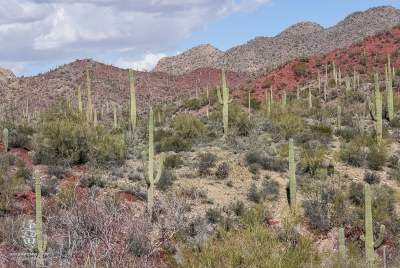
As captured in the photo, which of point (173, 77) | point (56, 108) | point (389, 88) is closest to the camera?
point (56, 108)

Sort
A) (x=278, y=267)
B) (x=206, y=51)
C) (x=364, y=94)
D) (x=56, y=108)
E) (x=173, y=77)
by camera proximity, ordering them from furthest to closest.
Answer: (x=206, y=51)
(x=173, y=77)
(x=364, y=94)
(x=56, y=108)
(x=278, y=267)

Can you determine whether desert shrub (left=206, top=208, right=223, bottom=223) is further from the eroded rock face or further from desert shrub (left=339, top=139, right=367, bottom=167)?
the eroded rock face

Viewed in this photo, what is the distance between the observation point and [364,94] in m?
30.3

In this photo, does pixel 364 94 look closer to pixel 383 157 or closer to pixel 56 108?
pixel 383 157

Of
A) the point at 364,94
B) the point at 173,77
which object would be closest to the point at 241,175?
the point at 364,94


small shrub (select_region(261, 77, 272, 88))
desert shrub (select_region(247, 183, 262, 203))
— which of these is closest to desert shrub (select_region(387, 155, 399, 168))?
desert shrub (select_region(247, 183, 262, 203))

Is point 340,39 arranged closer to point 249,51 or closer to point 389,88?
point 249,51

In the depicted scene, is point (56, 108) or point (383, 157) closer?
point (383, 157)

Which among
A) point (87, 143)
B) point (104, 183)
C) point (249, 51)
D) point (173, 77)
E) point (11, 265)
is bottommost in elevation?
point (11, 265)

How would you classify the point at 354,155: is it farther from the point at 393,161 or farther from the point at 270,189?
the point at 270,189

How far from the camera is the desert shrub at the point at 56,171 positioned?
12684 mm

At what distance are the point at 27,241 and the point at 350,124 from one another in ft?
68.3

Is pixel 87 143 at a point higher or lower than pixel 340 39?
lower

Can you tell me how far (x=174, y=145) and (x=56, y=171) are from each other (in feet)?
23.7
